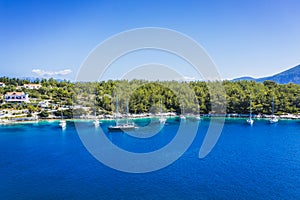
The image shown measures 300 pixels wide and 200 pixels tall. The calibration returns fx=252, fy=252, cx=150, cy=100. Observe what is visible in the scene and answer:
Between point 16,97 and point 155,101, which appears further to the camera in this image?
point 16,97

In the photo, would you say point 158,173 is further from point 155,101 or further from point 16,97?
point 16,97

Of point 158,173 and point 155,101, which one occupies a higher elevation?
point 155,101

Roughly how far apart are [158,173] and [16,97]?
Answer: 31101 millimetres

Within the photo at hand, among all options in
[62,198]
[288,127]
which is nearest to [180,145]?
[62,198]

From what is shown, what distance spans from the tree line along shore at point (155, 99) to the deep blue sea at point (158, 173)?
42.5ft

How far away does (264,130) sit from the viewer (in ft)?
76.1

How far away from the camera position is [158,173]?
1180 centimetres

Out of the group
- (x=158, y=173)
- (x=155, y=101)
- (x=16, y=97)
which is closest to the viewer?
(x=158, y=173)

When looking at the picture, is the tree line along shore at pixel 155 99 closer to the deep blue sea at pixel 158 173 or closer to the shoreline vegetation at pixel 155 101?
the shoreline vegetation at pixel 155 101

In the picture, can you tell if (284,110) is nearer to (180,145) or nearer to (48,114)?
(180,145)

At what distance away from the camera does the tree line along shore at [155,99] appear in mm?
31672

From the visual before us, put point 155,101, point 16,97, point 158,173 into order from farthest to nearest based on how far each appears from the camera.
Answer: point 16,97 < point 155,101 < point 158,173

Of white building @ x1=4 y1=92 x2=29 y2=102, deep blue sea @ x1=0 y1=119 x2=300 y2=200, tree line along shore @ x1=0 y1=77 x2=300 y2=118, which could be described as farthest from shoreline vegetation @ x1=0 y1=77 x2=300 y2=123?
deep blue sea @ x1=0 y1=119 x2=300 y2=200

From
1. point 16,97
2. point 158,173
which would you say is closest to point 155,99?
point 16,97
